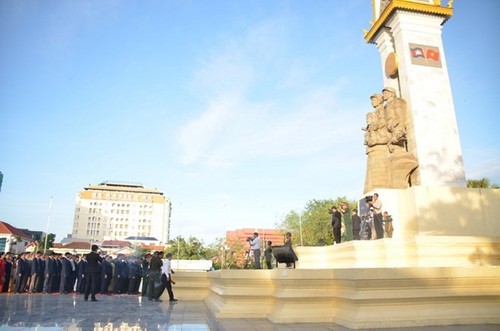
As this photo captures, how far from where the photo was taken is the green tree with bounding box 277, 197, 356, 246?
43.0 metres

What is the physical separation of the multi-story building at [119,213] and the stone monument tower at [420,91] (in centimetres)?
10795

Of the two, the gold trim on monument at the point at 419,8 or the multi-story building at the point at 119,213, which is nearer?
the gold trim on monument at the point at 419,8

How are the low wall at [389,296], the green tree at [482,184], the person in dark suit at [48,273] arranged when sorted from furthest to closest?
the green tree at [482,184]
the person in dark suit at [48,273]
the low wall at [389,296]

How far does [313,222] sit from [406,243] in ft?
118

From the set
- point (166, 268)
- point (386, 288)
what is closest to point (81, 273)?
point (166, 268)

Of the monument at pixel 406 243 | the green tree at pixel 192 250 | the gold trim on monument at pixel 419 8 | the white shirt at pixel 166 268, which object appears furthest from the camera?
the green tree at pixel 192 250

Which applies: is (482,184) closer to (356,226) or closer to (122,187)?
(356,226)

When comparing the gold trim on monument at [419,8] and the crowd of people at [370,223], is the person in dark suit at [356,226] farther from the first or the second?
the gold trim on monument at [419,8]

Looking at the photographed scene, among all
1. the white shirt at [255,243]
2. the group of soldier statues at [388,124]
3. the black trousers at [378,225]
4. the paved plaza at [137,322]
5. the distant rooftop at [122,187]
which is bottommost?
the paved plaza at [137,322]

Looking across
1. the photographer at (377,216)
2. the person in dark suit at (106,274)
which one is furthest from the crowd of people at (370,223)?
the person in dark suit at (106,274)

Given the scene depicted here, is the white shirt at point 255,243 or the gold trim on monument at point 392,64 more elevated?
the gold trim on monument at point 392,64

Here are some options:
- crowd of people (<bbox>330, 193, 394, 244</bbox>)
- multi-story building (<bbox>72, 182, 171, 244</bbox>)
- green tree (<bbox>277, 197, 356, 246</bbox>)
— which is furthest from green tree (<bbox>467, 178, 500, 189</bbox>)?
multi-story building (<bbox>72, 182, 171, 244</bbox>)

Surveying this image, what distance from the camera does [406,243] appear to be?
9.16 meters

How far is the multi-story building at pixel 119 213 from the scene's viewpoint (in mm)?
112250
